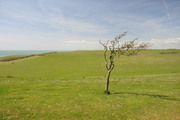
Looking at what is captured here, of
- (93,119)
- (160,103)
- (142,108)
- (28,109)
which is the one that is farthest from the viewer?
(160,103)

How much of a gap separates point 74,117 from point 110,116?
3.72m

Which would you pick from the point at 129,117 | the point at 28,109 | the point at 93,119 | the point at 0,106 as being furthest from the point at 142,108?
the point at 0,106

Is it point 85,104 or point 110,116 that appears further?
point 85,104

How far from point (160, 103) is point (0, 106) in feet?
→ 67.1

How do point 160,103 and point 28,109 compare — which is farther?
point 160,103

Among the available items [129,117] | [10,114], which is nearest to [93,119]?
[129,117]

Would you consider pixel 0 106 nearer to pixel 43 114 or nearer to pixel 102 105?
pixel 43 114

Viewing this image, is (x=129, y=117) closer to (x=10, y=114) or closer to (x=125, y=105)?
(x=125, y=105)

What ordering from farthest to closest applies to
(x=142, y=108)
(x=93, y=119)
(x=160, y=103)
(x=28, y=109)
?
(x=160, y=103) < (x=142, y=108) < (x=28, y=109) < (x=93, y=119)

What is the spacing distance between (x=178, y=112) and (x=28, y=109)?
17091 millimetres

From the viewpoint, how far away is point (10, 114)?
14148 millimetres

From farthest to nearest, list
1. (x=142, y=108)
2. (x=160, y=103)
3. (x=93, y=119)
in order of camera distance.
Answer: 1. (x=160, y=103)
2. (x=142, y=108)
3. (x=93, y=119)

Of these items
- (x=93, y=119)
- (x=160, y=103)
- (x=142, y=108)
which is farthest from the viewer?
(x=160, y=103)

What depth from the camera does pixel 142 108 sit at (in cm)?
1695
